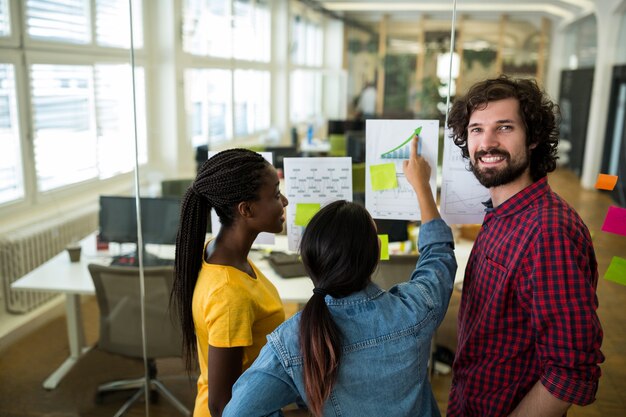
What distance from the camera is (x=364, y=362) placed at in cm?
110

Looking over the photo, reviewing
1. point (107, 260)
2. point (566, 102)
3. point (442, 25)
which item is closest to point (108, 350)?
point (107, 260)

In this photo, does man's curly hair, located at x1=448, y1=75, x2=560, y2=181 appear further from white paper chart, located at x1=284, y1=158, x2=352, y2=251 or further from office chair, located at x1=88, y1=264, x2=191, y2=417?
office chair, located at x1=88, y1=264, x2=191, y2=417

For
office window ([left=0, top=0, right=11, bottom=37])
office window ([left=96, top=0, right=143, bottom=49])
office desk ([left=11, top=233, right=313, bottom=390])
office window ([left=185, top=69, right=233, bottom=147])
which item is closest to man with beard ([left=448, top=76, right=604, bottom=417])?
office desk ([left=11, top=233, right=313, bottom=390])

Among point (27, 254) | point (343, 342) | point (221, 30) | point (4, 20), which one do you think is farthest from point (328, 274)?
point (221, 30)

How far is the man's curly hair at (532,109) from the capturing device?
1.32 metres

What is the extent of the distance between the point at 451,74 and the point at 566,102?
0.43 metres

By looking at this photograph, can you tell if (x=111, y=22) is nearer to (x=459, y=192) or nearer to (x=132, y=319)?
(x=132, y=319)

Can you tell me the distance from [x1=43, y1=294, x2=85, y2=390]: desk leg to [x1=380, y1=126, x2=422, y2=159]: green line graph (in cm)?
182

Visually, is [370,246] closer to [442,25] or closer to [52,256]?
[442,25]

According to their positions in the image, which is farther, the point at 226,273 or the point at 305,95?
the point at 305,95

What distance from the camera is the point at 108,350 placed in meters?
2.79

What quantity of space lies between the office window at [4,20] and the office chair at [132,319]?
1392 mm

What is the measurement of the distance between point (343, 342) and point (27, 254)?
2.23 metres

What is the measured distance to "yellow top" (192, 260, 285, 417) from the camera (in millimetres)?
1288
